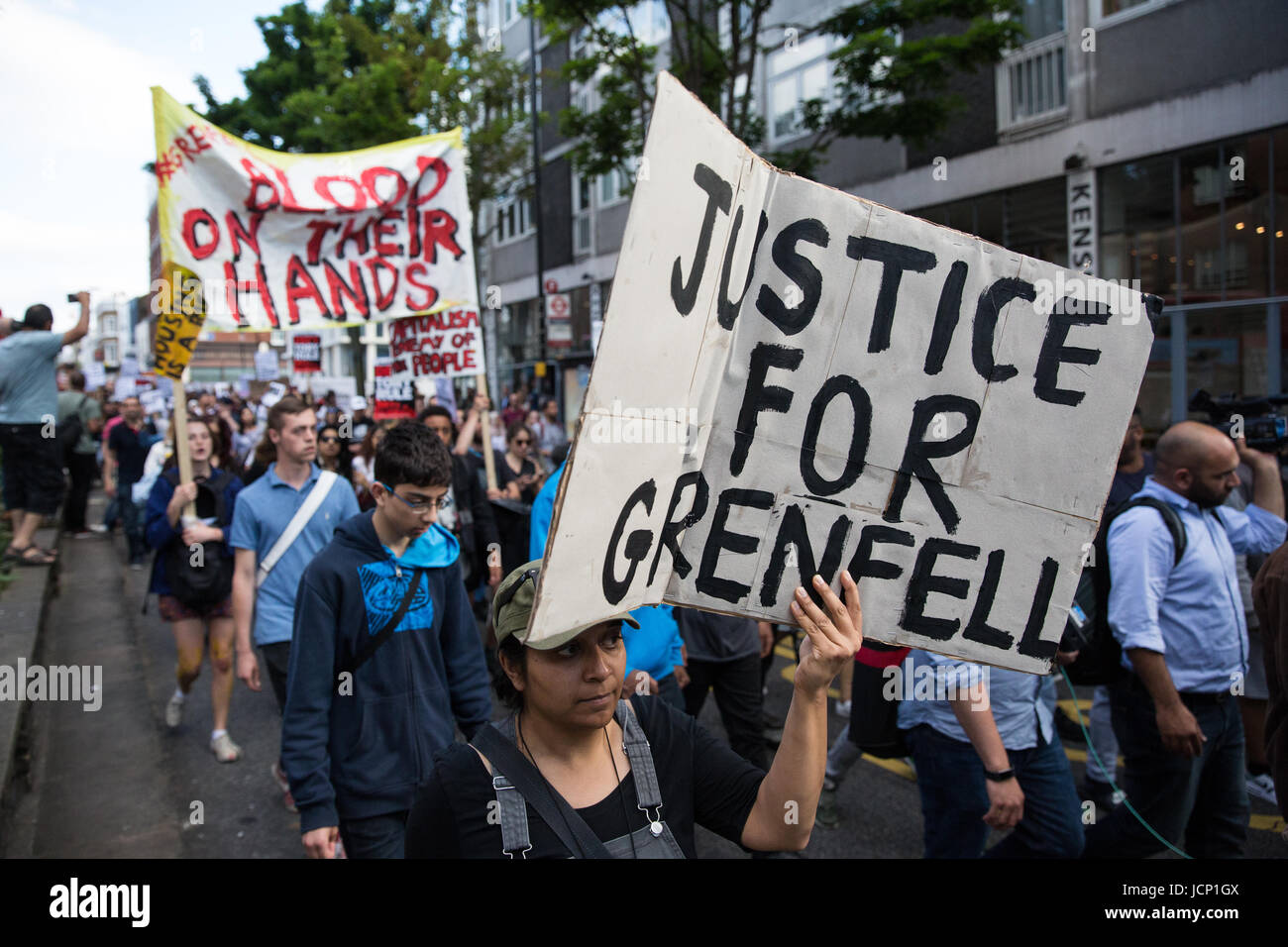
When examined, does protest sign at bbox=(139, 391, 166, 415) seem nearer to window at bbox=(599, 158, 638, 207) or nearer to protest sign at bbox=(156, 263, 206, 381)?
protest sign at bbox=(156, 263, 206, 381)

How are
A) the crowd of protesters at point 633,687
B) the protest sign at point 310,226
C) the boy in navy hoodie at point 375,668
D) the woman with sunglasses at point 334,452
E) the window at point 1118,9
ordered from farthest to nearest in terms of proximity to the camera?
the window at point 1118,9 < the woman with sunglasses at point 334,452 < the protest sign at point 310,226 < the boy in navy hoodie at point 375,668 < the crowd of protesters at point 633,687

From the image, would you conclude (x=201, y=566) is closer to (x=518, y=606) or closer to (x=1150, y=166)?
(x=518, y=606)

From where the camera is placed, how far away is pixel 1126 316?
6.58ft

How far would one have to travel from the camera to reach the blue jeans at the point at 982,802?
3.33 m

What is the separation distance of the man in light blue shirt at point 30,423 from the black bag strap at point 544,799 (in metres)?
6.36

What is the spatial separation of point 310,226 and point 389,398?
113 inches

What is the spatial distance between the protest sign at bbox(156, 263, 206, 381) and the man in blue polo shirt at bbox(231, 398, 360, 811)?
798mm

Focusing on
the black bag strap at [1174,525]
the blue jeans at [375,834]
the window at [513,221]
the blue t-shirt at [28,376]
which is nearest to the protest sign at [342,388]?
the blue t-shirt at [28,376]

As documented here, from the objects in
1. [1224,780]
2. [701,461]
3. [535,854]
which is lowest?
[1224,780]

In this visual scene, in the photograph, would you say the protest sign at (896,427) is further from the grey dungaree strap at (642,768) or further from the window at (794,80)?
the window at (794,80)

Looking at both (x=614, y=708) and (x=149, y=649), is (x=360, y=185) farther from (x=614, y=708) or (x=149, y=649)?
(x=614, y=708)

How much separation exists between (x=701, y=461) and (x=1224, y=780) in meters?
2.95

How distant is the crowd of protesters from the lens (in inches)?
74.5
